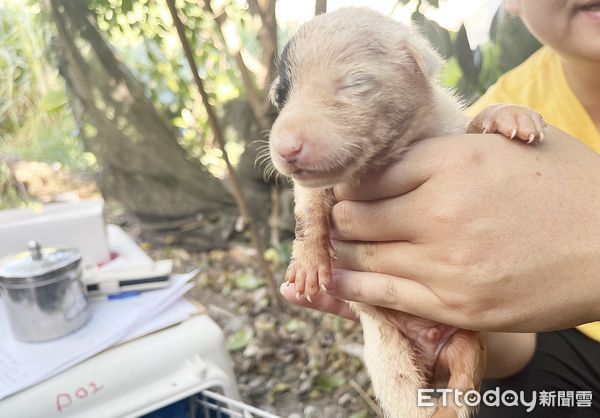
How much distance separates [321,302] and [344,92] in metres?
0.78

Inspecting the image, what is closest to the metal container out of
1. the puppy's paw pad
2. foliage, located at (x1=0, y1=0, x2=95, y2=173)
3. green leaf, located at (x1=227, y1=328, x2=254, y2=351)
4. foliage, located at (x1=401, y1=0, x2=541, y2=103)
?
the puppy's paw pad

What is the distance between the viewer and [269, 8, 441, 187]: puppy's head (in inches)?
44.7

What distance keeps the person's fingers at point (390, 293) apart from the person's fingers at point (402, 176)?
22 centimetres

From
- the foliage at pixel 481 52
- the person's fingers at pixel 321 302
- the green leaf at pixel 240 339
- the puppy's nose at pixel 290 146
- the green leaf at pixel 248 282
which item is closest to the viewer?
the puppy's nose at pixel 290 146

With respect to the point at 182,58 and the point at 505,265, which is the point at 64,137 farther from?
the point at 505,265

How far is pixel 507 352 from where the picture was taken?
1.68 metres

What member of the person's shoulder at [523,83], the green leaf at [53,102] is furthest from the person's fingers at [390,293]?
the green leaf at [53,102]

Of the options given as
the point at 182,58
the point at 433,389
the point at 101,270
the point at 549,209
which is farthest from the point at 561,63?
the point at 182,58

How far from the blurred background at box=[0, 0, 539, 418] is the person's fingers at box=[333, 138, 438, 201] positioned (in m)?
1.33

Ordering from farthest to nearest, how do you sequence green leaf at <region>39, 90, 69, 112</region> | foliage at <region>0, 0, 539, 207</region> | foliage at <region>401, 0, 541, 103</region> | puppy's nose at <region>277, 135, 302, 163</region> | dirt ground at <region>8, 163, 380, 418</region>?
green leaf at <region>39, 90, 69, 112</region> → dirt ground at <region>8, 163, 380, 418</region> → foliage at <region>0, 0, 539, 207</region> → foliage at <region>401, 0, 541, 103</region> → puppy's nose at <region>277, 135, 302, 163</region>

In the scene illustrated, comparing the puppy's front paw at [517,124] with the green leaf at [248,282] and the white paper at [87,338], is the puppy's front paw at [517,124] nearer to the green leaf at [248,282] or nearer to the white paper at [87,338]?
the white paper at [87,338]

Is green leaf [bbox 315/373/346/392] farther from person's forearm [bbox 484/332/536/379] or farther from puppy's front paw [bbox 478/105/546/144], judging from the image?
puppy's front paw [bbox 478/105/546/144]

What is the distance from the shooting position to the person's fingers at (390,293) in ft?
4.22

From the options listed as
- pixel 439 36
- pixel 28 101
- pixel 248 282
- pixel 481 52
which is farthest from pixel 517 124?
pixel 28 101
